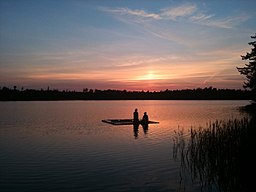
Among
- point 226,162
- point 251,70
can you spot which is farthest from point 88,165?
point 251,70

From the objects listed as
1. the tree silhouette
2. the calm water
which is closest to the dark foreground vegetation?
the calm water

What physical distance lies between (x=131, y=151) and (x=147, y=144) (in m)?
3.23

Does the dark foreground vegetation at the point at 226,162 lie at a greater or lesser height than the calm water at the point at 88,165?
greater

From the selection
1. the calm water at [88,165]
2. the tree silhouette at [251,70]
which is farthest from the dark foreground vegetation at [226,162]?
the tree silhouette at [251,70]

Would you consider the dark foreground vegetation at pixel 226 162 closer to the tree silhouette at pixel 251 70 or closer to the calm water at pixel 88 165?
the calm water at pixel 88 165

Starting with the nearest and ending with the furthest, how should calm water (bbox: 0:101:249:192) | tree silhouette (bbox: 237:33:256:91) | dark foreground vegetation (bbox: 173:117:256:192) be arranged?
dark foreground vegetation (bbox: 173:117:256:192)
calm water (bbox: 0:101:249:192)
tree silhouette (bbox: 237:33:256:91)

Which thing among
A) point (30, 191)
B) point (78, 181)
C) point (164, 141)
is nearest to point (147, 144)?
point (164, 141)

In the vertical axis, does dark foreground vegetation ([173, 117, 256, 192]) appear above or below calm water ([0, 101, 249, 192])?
above

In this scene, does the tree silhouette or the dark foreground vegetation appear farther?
the tree silhouette

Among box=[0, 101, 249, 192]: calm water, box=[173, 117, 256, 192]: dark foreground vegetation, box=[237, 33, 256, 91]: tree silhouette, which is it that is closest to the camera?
box=[173, 117, 256, 192]: dark foreground vegetation

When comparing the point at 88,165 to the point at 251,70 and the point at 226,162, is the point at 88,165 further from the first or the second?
the point at 251,70

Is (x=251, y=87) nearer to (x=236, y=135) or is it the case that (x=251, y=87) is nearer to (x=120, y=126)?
(x=120, y=126)

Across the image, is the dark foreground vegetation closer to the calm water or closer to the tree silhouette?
the calm water

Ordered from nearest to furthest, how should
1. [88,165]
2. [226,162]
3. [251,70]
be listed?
[226,162] → [88,165] → [251,70]
